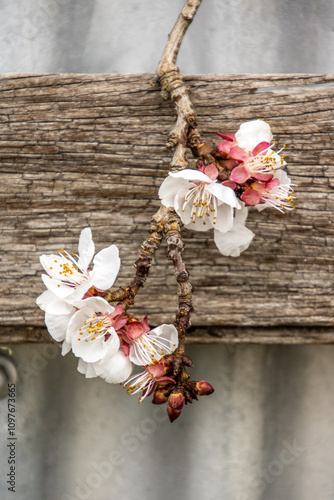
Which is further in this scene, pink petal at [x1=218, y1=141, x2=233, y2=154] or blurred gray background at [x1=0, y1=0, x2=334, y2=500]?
blurred gray background at [x1=0, y1=0, x2=334, y2=500]

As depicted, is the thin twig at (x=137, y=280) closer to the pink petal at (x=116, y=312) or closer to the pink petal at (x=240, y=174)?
the pink petal at (x=116, y=312)

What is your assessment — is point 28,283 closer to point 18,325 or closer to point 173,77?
point 18,325

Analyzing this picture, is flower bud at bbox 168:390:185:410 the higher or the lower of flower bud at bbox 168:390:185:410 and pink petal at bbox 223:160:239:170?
the lower

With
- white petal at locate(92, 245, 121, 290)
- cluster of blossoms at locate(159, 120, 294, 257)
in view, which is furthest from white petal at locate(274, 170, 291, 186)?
white petal at locate(92, 245, 121, 290)

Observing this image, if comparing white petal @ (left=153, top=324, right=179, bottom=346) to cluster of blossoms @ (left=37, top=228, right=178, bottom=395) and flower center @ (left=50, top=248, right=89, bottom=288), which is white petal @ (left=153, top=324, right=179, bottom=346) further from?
flower center @ (left=50, top=248, right=89, bottom=288)

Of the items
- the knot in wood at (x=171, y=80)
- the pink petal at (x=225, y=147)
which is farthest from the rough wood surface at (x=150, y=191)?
the pink petal at (x=225, y=147)

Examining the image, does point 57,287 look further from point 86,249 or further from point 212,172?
point 212,172

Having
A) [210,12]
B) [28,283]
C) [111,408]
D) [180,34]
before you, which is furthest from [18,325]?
[210,12]
